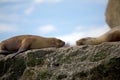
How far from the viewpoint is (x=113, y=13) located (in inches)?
554

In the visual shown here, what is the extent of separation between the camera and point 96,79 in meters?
6.45

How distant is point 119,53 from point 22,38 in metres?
4.80

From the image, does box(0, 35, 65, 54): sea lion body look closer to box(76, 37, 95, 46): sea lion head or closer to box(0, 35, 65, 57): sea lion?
box(0, 35, 65, 57): sea lion

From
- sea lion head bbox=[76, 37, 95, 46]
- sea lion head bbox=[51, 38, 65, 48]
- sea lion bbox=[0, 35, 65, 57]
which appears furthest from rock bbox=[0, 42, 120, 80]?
sea lion head bbox=[51, 38, 65, 48]

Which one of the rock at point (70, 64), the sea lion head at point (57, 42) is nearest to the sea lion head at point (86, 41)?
the sea lion head at point (57, 42)

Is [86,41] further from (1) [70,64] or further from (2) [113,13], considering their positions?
(2) [113,13]

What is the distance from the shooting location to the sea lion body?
408 inches

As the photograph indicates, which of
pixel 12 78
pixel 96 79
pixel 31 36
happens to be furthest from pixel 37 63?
pixel 31 36

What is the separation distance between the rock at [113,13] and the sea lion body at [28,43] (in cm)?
401

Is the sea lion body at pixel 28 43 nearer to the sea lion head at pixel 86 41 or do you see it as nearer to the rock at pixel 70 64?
the sea lion head at pixel 86 41

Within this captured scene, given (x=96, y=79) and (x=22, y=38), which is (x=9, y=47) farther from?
(x=96, y=79)

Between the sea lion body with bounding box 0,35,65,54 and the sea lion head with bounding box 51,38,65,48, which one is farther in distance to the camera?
the sea lion head with bounding box 51,38,65,48

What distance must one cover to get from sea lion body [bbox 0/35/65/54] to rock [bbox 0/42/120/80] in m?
1.78

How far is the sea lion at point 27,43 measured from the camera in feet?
33.9
